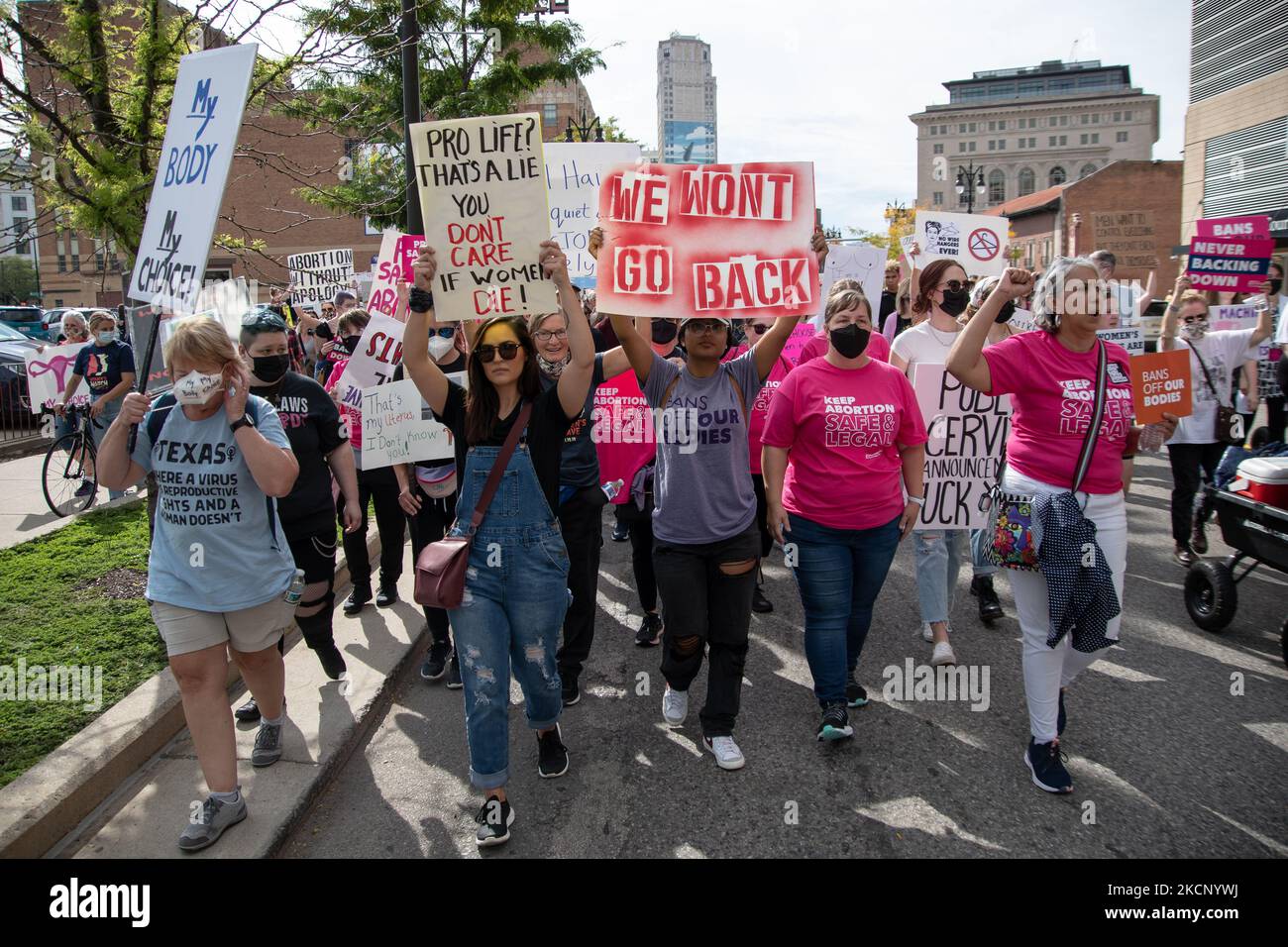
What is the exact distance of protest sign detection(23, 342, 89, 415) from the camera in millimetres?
9797

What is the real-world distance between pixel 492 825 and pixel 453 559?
105cm

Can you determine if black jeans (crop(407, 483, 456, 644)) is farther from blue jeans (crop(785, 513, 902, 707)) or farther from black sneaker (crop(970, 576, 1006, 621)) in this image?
black sneaker (crop(970, 576, 1006, 621))

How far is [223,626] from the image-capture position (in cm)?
342

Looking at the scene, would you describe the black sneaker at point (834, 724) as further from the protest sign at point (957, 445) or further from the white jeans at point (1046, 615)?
the protest sign at point (957, 445)

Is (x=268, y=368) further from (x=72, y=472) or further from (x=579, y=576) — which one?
(x=72, y=472)

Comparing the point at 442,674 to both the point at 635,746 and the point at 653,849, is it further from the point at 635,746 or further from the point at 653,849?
the point at 653,849

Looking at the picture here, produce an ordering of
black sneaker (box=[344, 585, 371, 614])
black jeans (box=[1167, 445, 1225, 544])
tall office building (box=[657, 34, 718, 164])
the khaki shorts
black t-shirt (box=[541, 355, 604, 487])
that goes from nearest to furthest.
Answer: the khaki shorts
black t-shirt (box=[541, 355, 604, 487])
black sneaker (box=[344, 585, 371, 614])
black jeans (box=[1167, 445, 1225, 544])
tall office building (box=[657, 34, 718, 164])

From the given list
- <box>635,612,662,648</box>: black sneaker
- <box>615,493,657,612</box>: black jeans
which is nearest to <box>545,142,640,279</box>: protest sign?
<box>615,493,657,612</box>: black jeans

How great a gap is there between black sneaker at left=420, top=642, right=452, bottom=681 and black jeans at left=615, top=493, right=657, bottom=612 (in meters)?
1.27

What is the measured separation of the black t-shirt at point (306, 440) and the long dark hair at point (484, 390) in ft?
4.09

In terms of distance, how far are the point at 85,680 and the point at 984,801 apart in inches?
175

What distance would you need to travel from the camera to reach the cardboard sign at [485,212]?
12.3 feet

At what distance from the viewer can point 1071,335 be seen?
3645mm

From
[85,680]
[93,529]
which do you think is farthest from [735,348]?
[93,529]
